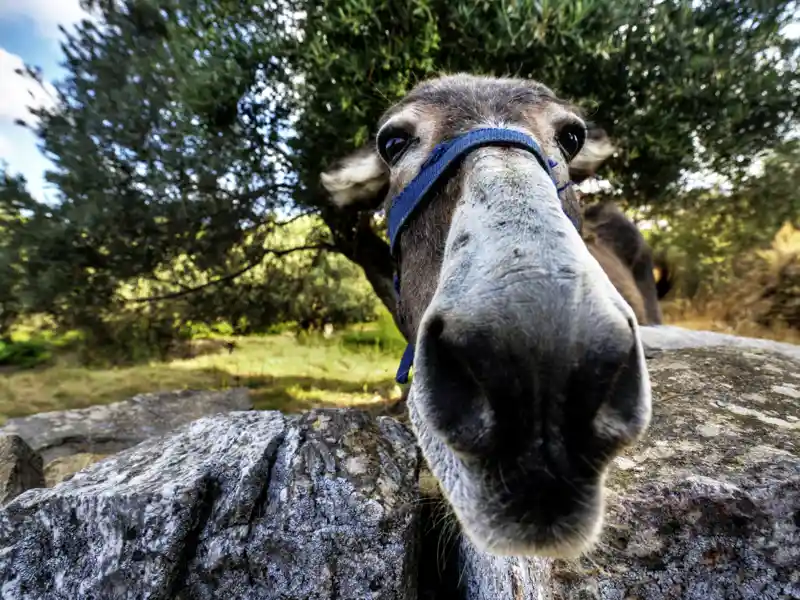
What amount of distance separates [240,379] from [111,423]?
3.15 metres

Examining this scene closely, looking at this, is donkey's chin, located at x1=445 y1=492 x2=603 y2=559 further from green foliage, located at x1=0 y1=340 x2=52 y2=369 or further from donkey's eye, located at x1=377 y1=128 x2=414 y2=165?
green foliage, located at x1=0 y1=340 x2=52 y2=369

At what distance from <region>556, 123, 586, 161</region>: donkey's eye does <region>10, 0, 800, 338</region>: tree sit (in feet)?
5.25

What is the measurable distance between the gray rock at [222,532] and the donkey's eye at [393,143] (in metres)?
1.27

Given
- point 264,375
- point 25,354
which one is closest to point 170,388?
point 264,375

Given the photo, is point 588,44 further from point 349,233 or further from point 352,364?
point 352,364

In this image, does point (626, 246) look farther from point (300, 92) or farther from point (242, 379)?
point (242, 379)

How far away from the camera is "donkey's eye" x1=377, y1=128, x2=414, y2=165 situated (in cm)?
197

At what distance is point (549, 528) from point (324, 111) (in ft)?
11.8

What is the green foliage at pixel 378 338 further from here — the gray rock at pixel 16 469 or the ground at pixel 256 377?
the gray rock at pixel 16 469

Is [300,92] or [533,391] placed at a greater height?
[300,92]

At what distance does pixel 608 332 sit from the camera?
2.93 ft

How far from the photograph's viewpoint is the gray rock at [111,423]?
3986 mm

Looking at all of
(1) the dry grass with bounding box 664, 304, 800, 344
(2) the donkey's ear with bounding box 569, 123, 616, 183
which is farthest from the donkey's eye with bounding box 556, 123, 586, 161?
(1) the dry grass with bounding box 664, 304, 800, 344

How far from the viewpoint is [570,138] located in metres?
2.03
